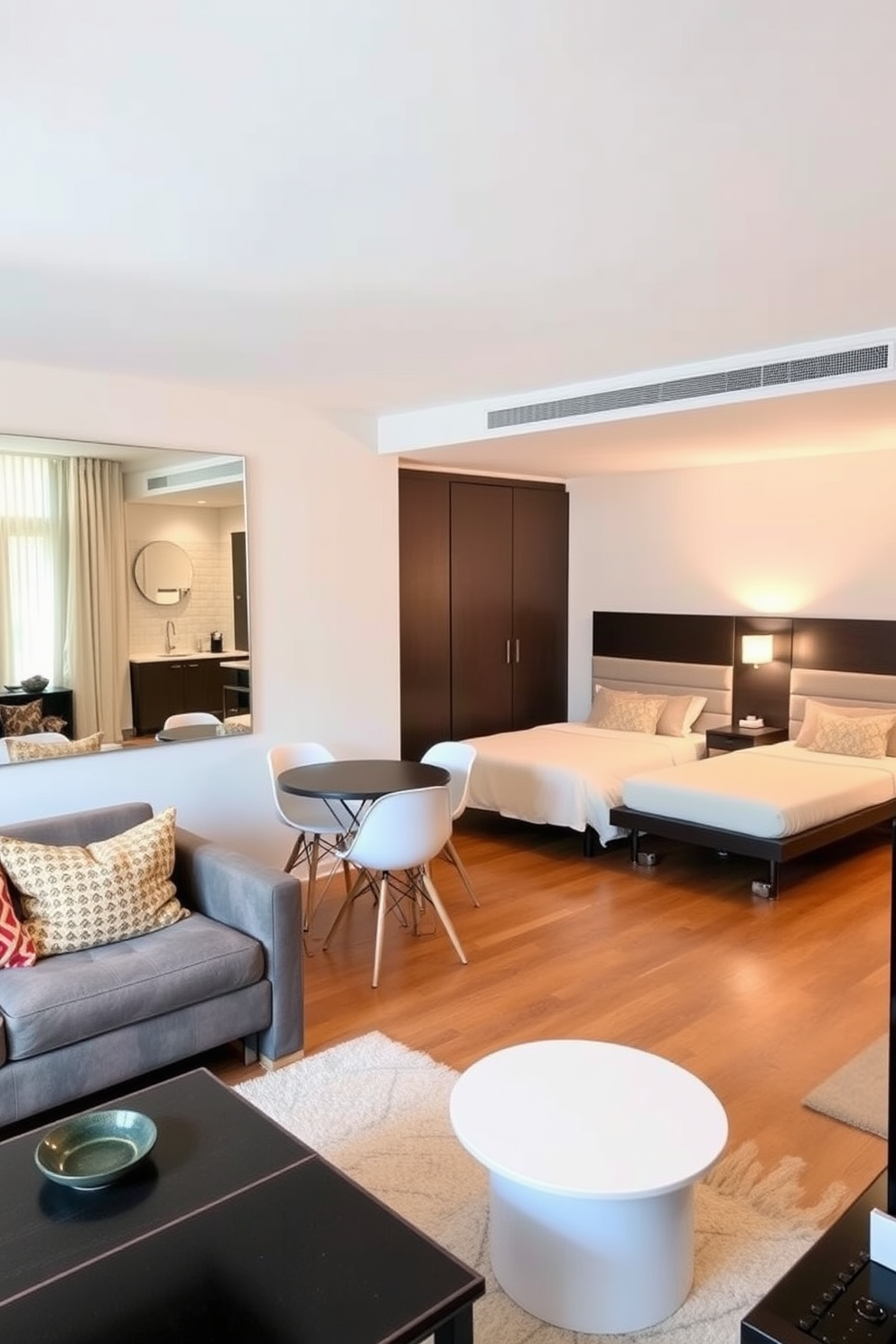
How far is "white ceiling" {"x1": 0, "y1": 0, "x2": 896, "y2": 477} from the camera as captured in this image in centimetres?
167

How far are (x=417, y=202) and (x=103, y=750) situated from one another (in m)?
2.87

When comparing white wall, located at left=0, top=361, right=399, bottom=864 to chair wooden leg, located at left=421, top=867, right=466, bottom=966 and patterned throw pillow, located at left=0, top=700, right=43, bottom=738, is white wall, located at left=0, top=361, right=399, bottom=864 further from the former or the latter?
chair wooden leg, located at left=421, top=867, right=466, bottom=966

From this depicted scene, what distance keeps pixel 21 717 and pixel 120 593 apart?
0.70m

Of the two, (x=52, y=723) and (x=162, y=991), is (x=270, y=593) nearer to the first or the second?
(x=52, y=723)

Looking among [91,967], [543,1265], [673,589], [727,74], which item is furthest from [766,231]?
[673,589]

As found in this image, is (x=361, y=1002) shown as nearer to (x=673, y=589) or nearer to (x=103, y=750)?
(x=103, y=750)

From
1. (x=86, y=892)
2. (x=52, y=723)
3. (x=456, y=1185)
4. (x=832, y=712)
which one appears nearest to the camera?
(x=456, y=1185)

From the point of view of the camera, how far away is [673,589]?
7129 millimetres

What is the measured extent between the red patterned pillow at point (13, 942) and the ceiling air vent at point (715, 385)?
315cm

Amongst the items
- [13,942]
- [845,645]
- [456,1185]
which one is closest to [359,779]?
[13,942]

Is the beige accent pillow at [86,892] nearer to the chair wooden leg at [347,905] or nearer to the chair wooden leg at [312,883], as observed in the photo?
the chair wooden leg at [347,905]

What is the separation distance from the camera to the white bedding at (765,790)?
4.87m

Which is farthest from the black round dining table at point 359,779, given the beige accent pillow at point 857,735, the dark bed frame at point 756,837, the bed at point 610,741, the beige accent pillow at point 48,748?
the beige accent pillow at point 857,735

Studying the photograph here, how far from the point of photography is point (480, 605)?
707cm
